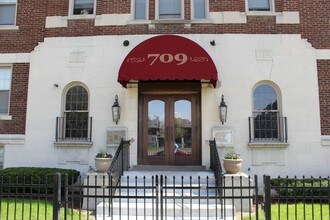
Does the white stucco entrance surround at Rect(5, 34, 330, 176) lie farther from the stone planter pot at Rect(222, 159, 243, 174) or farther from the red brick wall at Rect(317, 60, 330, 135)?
the stone planter pot at Rect(222, 159, 243, 174)

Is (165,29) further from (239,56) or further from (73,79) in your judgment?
(73,79)

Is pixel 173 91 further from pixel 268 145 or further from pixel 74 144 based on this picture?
pixel 74 144

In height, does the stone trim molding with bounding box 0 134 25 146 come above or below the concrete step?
above

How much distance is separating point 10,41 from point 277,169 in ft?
34.1

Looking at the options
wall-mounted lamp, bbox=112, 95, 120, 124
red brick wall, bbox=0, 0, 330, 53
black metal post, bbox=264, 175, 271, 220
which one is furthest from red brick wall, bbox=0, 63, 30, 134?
black metal post, bbox=264, 175, 271, 220

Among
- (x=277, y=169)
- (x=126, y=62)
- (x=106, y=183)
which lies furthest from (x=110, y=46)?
(x=277, y=169)

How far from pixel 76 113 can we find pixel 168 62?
12.5 ft

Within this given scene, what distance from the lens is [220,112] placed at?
36.1ft

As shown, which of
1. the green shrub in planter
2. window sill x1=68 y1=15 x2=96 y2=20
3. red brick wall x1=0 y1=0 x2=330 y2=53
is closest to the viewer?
the green shrub in planter

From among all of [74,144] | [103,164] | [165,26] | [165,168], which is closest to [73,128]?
[74,144]

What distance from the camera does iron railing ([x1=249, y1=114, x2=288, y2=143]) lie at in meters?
11.1

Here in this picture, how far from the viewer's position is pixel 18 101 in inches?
470

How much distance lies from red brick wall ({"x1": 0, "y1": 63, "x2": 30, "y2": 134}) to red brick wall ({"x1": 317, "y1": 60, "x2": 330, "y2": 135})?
33.2 ft

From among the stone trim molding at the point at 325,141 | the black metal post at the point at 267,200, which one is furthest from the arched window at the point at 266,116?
the black metal post at the point at 267,200
